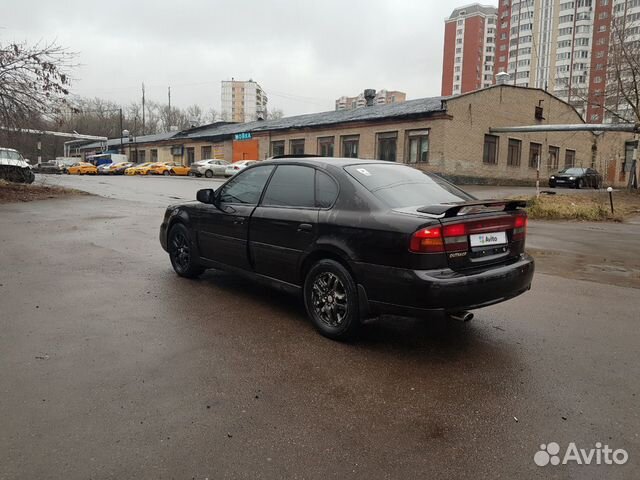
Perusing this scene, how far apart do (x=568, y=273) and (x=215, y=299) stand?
5.07m

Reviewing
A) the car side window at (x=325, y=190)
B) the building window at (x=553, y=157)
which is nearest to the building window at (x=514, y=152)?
the building window at (x=553, y=157)

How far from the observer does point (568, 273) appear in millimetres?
7008

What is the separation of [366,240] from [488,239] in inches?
39.2

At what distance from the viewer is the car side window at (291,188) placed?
450cm

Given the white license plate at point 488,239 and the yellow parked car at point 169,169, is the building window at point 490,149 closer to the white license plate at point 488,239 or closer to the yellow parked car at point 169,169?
the yellow parked car at point 169,169

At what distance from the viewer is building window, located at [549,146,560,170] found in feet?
122

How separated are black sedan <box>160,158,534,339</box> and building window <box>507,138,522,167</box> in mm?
31268

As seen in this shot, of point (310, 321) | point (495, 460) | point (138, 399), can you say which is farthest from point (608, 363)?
point (138, 399)

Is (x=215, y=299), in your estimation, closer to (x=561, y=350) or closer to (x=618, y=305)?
(x=561, y=350)

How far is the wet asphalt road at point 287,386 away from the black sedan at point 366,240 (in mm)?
449

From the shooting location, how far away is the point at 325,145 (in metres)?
35.7

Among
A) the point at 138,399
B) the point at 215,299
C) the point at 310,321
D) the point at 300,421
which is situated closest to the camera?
the point at 300,421

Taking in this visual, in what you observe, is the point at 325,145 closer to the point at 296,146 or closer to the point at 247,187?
the point at 296,146

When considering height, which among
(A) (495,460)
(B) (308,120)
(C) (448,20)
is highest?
(C) (448,20)
